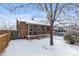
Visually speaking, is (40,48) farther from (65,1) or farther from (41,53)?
(65,1)

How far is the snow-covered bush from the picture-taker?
2.89 meters

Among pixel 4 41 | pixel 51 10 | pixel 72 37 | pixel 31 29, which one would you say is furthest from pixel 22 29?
pixel 72 37

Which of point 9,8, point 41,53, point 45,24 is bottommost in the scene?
Answer: point 41,53

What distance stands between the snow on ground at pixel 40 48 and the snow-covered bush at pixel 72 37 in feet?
0.21

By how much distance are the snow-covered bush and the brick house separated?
268mm

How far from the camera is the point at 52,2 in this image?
9.47 ft

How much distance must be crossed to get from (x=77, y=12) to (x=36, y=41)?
700 millimetres

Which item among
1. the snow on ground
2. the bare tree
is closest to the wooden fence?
the snow on ground

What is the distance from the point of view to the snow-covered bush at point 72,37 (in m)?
2.89

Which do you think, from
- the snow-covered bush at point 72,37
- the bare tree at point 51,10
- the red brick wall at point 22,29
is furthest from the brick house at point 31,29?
the snow-covered bush at point 72,37

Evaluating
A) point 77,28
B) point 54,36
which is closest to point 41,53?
point 54,36

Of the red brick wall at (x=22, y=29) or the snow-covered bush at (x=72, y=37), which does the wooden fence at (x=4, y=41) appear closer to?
the red brick wall at (x=22, y=29)

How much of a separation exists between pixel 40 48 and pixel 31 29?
0.29 metres

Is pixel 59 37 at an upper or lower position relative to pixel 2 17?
lower
